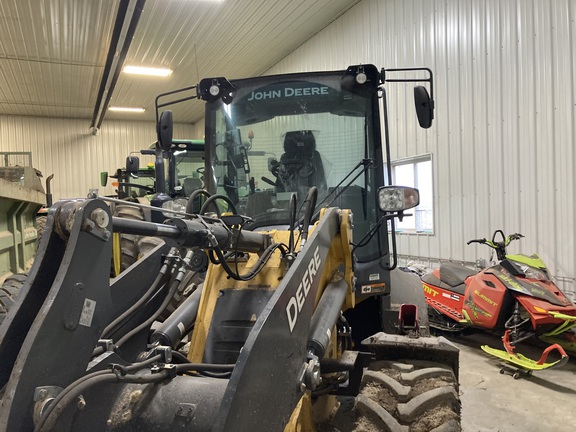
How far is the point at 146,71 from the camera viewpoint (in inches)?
551

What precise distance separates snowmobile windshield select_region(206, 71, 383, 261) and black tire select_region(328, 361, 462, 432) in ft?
3.27

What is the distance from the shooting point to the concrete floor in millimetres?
3895

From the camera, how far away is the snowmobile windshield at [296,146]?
3.39 metres

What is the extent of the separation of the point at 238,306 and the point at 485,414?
2.89 meters

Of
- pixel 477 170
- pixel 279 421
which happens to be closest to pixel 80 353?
pixel 279 421

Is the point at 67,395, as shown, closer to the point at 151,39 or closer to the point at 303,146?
the point at 303,146

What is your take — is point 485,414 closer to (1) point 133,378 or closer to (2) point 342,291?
(2) point 342,291

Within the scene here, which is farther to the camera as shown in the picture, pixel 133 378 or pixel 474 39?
pixel 474 39

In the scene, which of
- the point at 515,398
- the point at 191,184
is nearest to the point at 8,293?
the point at 515,398

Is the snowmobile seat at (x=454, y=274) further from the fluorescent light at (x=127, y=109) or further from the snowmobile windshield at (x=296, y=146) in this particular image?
the fluorescent light at (x=127, y=109)

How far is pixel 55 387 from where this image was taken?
4.79 feet

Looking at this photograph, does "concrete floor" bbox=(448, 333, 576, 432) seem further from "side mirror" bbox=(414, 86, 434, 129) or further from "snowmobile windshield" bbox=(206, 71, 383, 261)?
"side mirror" bbox=(414, 86, 434, 129)

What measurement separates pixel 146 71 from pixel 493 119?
10562 mm

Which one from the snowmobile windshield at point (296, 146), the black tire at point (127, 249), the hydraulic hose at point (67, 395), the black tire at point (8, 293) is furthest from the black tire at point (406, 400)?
the black tire at point (127, 249)
